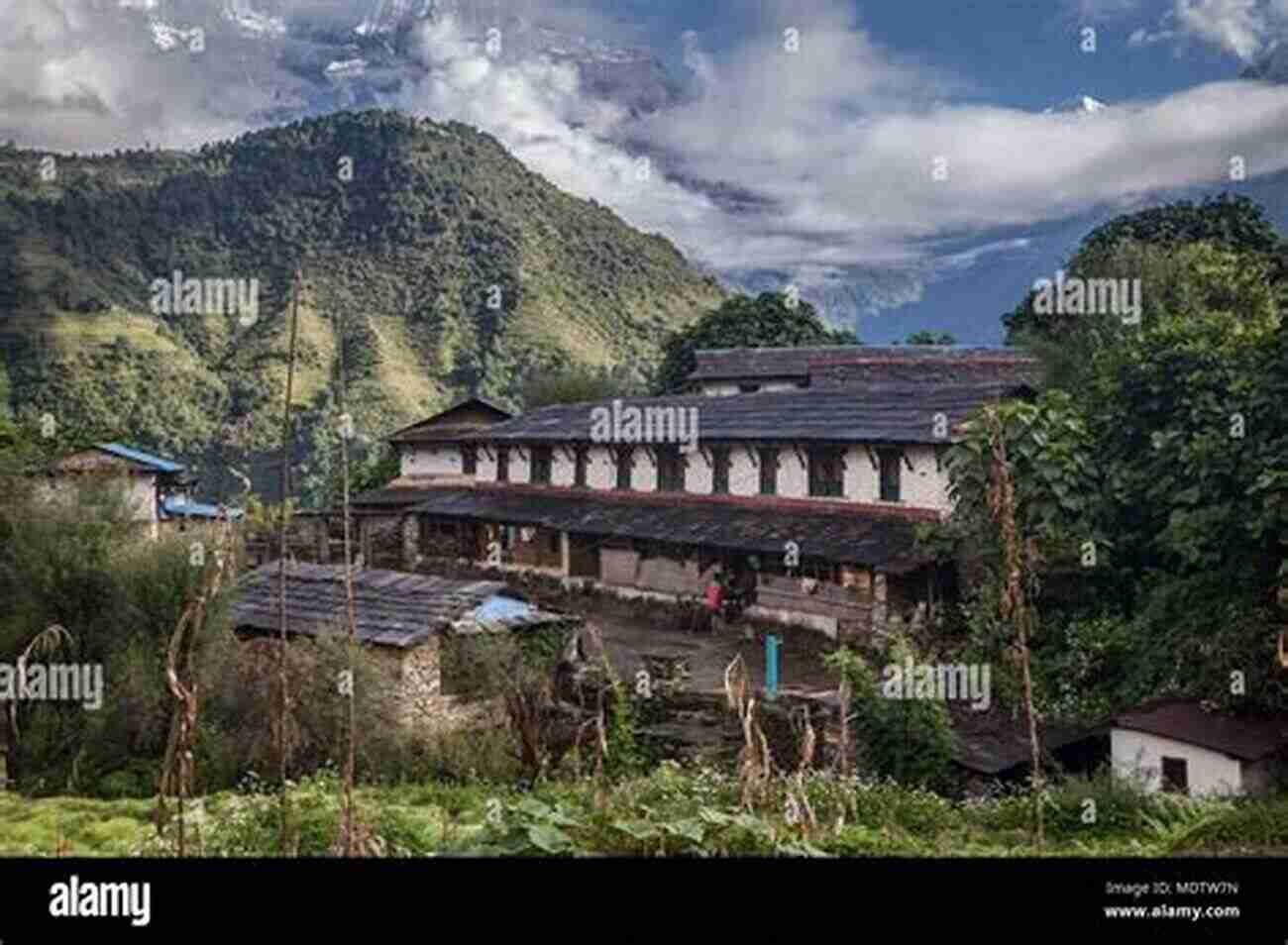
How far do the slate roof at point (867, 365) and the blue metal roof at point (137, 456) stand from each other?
8.86m

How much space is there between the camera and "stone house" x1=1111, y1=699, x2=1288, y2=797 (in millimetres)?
8227

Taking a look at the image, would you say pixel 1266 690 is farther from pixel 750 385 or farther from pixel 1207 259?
pixel 750 385

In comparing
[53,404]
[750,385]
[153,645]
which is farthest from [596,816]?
[750,385]

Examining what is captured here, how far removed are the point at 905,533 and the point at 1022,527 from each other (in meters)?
2.40

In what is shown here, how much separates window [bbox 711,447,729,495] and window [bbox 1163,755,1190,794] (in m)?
10.2

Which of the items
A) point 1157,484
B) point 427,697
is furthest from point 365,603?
point 1157,484

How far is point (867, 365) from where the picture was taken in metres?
20.9

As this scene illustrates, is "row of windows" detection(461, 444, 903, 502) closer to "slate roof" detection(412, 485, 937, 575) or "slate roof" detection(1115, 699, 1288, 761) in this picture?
"slate roof" detection(412, 485, 937, 575)

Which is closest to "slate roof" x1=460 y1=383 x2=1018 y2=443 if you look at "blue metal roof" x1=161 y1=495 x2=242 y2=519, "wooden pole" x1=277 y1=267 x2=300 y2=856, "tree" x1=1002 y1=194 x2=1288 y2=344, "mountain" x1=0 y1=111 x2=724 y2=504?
"tree" x1=1002 y1=194 x2=1288 y2=344

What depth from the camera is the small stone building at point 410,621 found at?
9.60 meters

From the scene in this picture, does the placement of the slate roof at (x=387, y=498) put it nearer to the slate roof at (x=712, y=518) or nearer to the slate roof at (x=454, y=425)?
the slate roof at (x=712, y=518)

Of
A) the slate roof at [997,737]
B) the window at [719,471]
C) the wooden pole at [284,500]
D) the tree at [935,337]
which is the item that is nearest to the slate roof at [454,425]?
the window at [719,471]

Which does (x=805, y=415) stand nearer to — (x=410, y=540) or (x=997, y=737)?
(x=410, y=540)

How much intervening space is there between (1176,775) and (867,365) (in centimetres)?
1301
